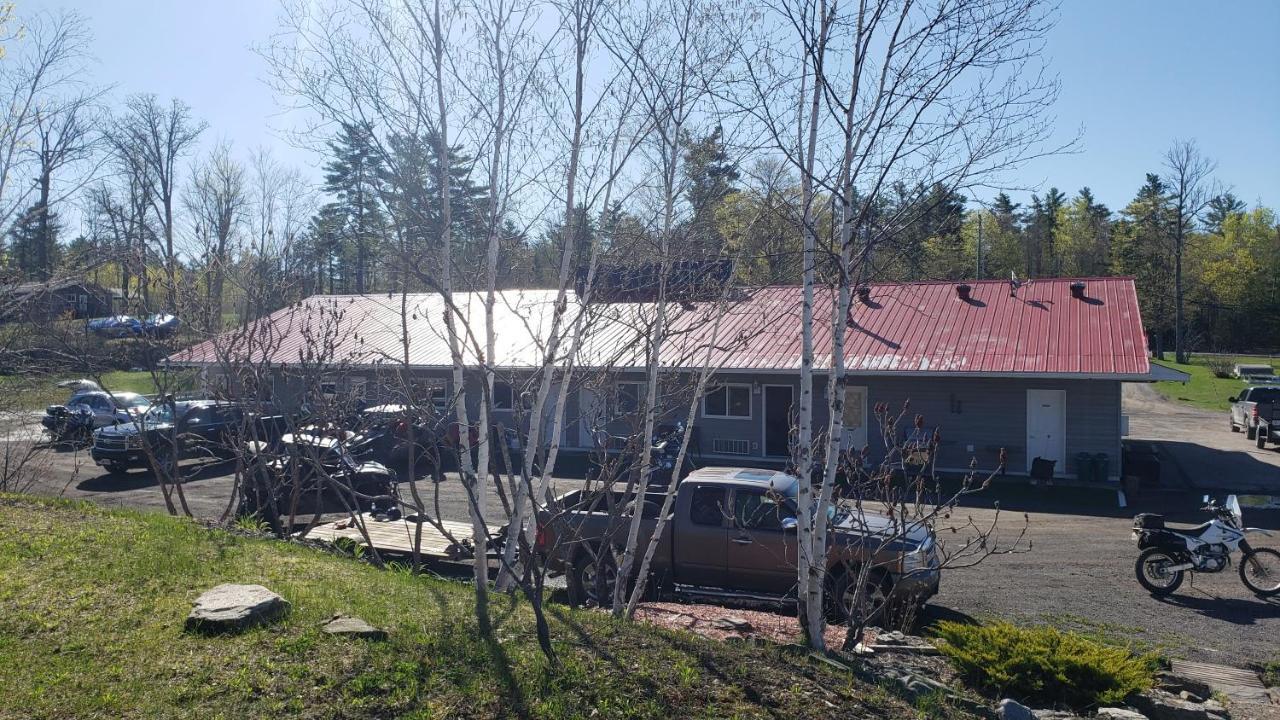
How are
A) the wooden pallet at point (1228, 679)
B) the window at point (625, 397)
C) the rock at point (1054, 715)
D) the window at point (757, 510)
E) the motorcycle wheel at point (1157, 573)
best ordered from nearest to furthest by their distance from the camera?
the rock at point (1054, 715) < the wooden pallet at point (1228, 679) < the window at point (625, 397) < the window at point (757, 510) < the motorcycle wheel at point (1157, 573)

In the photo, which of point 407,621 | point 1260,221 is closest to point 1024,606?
point 407,621

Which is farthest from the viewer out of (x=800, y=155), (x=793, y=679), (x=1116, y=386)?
(x=1116, y=386)

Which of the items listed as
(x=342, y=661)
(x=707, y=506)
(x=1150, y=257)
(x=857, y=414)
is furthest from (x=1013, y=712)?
(x=1150, y=257)

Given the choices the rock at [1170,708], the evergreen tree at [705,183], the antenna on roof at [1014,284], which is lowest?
the rock at [1170,708]

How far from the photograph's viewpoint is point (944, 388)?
68.9ft

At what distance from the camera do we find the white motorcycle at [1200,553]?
1042 centimetres

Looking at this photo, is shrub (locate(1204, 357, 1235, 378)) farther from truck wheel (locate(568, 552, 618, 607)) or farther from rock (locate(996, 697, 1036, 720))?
rock (locate(996, 697, 1036, 720))

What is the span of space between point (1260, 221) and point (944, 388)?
69.5m

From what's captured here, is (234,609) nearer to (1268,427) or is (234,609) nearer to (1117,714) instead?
(1117,714)

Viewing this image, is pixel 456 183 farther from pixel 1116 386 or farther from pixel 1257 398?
pixel 1257 398

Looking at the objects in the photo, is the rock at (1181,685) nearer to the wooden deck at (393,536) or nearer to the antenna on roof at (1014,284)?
the wooden deck at (393,536)

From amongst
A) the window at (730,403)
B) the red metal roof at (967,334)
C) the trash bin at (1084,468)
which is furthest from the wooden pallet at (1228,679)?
the window at (730,403)

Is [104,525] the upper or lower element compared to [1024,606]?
upper

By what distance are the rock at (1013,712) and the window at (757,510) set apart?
397 centimetres
